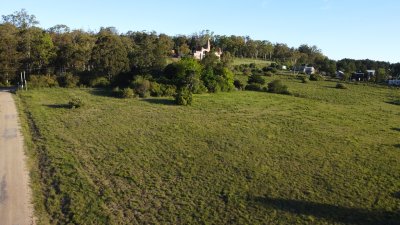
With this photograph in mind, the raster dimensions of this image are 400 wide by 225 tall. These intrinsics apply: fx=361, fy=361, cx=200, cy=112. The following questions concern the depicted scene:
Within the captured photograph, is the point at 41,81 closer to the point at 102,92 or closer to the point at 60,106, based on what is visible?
the point at 102,92

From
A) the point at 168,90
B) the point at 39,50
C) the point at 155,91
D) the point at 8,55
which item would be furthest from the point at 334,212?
the point at 39,50

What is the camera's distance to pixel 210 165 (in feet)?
66.9

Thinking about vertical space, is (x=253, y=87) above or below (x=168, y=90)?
above

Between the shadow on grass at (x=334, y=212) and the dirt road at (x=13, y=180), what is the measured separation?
9.88m

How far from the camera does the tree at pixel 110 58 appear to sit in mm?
50500

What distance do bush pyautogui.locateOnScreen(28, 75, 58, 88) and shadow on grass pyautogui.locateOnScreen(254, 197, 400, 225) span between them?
41430 millimetres

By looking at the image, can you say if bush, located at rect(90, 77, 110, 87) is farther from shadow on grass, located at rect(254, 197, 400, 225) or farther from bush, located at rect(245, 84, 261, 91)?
shadow on grass, located at rect(254, 197, 400, 225)

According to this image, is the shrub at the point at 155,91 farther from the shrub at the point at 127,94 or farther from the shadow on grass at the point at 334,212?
the shadow on grass at the point at 334,212

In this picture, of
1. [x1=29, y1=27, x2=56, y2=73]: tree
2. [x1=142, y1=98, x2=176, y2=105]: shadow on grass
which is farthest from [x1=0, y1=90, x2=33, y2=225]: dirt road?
[x1=29, y1=27, x2=56, y2=73]: tree

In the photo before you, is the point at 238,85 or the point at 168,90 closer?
the point at 168,90

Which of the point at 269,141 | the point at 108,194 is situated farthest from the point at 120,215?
the point at 269,141

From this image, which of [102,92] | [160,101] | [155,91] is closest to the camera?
[160,101]

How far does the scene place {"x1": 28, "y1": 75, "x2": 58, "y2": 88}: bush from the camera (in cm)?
4865

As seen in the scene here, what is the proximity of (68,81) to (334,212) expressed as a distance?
43560mm
